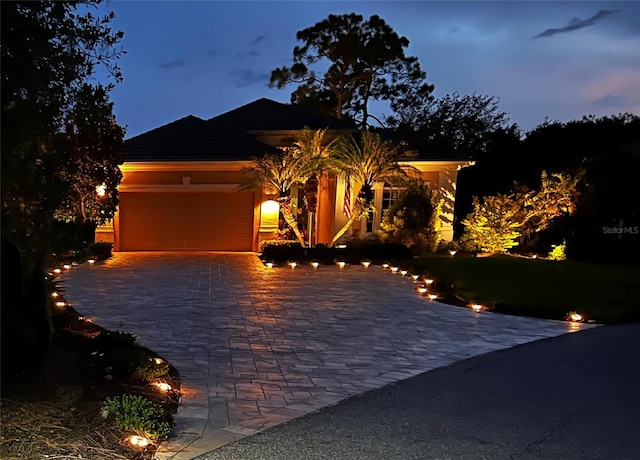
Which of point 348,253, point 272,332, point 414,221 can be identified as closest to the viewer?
point 272,332

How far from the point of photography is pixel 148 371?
477 cm

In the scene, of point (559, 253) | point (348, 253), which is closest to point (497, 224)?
point (559, 253)

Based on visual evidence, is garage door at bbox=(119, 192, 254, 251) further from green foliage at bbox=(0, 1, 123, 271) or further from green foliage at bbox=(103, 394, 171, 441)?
green foliage at bbox=(103, 394, 171, 441)

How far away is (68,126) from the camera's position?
17.3 ft

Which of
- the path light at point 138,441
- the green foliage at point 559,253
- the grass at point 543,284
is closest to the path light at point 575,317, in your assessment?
the grass at point 543,284

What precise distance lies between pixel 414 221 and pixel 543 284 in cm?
479

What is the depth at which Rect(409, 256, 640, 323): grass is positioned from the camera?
9211 mm

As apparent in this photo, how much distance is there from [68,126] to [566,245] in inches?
636

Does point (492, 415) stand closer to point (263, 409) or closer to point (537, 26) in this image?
point (263, 409)

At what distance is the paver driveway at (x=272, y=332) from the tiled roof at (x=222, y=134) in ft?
15.6

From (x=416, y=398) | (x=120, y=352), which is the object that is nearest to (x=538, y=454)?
(x=416, y=398)

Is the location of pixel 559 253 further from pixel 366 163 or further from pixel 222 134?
pixel 222 134

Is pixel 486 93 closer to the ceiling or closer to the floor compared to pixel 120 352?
closer to the ceiling

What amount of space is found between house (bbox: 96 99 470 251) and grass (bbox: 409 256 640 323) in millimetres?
3619
